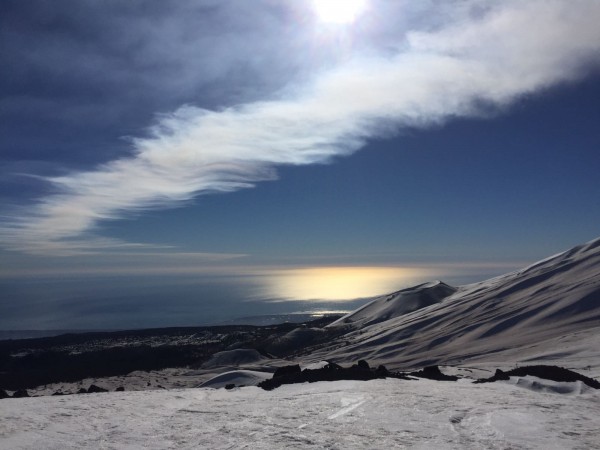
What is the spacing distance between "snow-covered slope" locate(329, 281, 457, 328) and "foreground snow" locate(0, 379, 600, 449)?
153 feet

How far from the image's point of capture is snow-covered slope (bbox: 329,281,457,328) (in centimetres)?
6044

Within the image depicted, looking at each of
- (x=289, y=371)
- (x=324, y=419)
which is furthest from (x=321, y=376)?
(x=324, y=419)

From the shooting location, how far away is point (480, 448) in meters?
7.71

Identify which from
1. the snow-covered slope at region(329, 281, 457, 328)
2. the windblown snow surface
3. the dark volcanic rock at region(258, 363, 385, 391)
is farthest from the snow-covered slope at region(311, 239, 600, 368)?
the dark volcanic rock at region(258, 363, 385, 391)

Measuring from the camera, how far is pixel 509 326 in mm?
35750

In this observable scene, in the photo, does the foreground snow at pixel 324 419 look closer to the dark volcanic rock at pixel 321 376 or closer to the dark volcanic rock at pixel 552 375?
the dark volcanic rock at pixel 552 375

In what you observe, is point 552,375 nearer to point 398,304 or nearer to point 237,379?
point 237,379

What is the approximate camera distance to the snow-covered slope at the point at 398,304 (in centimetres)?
6044

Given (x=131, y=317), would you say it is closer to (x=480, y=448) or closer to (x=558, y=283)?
(x=558, y=283)

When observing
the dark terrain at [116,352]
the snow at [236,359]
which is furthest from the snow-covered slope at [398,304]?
the snow at [236,359]

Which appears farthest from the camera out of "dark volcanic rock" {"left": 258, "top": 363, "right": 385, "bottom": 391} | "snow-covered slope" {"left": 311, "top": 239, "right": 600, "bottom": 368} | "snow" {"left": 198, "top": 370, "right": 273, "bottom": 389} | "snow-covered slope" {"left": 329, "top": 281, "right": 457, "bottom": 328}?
"snow-covered slope" {"left": 329, "top": 281, "right": 457, "bottom": 328}

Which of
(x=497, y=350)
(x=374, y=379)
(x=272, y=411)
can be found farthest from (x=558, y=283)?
(x=272, y=411)

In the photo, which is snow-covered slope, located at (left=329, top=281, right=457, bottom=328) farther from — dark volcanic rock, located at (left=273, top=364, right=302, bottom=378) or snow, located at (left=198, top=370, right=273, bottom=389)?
dark volcanic rock, located at (left=273, top=364, right=302, bottom=378)

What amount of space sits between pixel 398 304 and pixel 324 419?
54.8 meters
